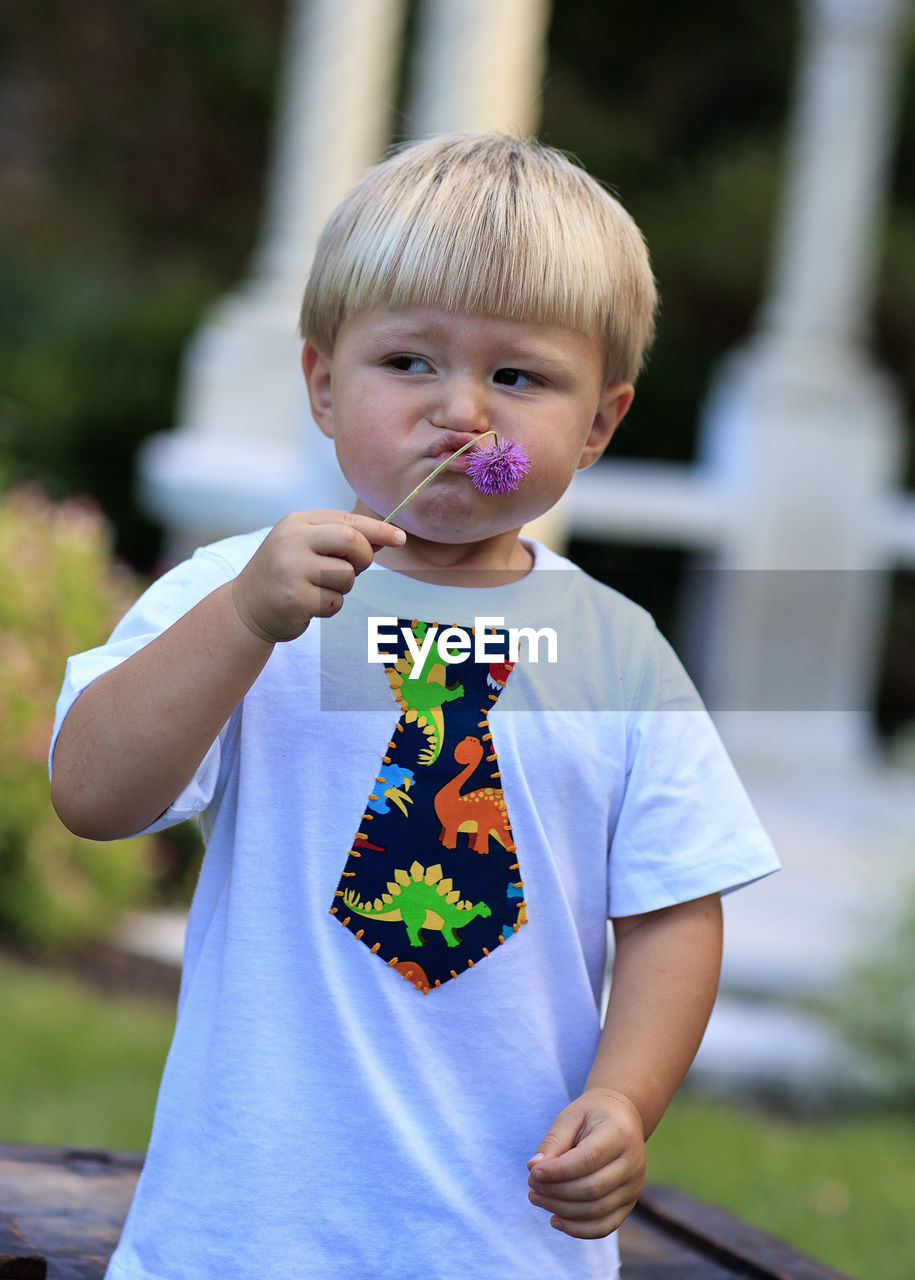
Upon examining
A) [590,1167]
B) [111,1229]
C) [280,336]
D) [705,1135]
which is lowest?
[705,1135]

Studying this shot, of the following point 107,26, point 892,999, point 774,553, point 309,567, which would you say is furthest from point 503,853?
point 107,26

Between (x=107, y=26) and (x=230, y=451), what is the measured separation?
788 cm

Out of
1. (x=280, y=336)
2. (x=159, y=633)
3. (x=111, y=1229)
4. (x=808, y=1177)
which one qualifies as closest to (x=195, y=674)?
(x=159, y=633)

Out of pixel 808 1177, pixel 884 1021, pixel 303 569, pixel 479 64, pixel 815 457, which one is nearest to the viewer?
pixel 303 569

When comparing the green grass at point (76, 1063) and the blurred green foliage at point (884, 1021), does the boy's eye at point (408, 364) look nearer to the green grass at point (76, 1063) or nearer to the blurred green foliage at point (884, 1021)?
the green grass at point (76, 1063)

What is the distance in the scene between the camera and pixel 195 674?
4.17ft

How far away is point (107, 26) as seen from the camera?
12.9 m

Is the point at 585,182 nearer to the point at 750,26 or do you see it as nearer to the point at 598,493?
the point at 598,493

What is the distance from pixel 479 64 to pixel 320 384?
4.24 metres

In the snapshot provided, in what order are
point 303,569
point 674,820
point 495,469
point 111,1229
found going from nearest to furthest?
point 303,569
point 495,469
point 674,820
point 111,1229

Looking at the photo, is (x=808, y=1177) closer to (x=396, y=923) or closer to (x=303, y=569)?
(x=396, y=923)

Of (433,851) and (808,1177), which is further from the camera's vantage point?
Result: (808,1177)

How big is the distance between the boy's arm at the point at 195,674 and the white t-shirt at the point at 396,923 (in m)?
0.05
